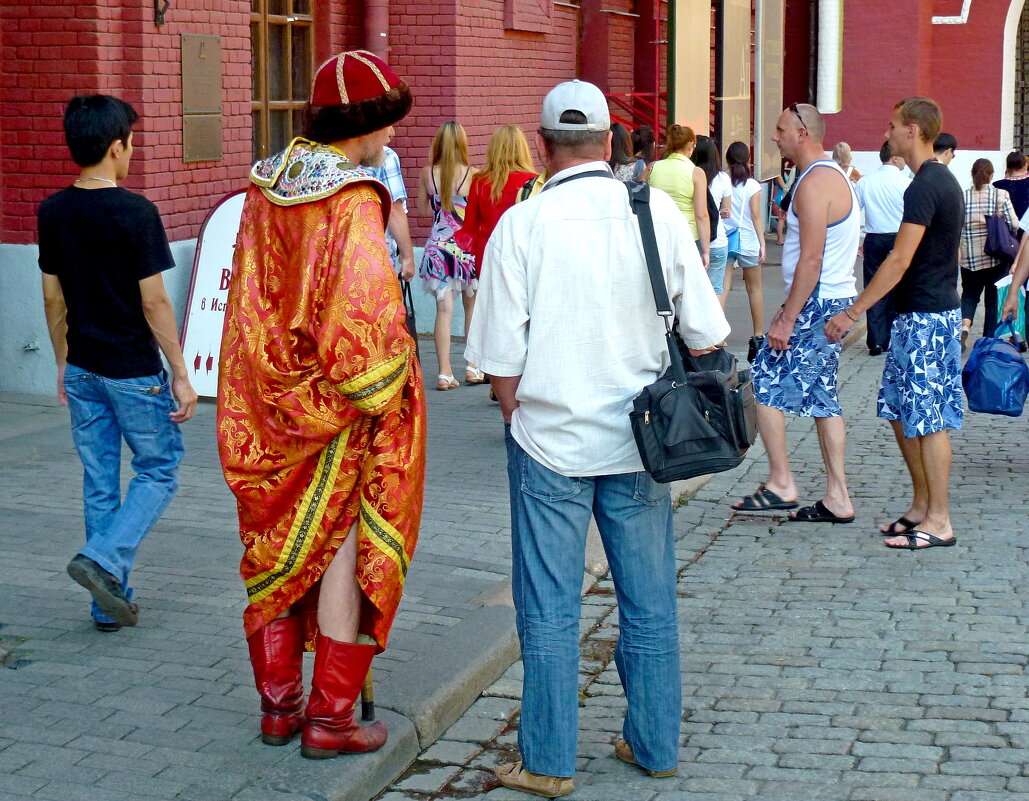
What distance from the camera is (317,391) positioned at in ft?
12.0

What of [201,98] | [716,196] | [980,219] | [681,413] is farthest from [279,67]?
[681,413]

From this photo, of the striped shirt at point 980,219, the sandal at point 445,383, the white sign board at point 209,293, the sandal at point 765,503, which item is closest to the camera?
the sandal at point 765,503

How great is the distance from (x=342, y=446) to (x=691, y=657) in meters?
1.75

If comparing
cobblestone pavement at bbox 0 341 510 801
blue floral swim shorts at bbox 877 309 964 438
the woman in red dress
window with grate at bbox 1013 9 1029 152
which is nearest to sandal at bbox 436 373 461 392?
the woman in red dress

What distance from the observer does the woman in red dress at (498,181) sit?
27.3ft

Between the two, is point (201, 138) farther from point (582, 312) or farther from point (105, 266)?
point (582, 312)

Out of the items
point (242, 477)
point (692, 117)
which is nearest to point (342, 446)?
point (242, 477)

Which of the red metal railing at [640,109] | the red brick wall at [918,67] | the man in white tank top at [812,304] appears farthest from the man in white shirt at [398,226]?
the red brick wall at [918,67]

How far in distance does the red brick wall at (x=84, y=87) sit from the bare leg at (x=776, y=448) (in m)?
4.06

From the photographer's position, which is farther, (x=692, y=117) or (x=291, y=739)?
(x=692, y=117)

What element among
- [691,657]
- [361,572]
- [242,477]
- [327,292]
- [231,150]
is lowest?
[691,657]

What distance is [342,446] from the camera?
3742 millimetres

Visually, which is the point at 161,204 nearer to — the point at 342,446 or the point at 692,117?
the point at 692,117

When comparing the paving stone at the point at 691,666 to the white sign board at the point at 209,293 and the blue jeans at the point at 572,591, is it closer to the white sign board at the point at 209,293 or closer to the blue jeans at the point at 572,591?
the blue jeans at the point at 572,591
